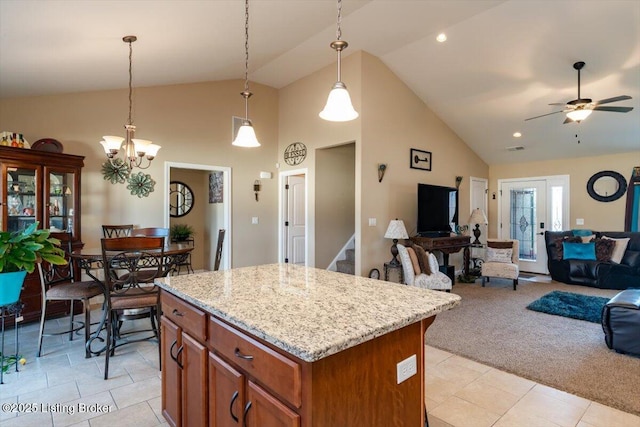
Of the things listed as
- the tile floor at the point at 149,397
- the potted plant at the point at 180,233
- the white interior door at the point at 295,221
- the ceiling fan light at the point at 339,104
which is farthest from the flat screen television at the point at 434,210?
the potted plant at the point at 180,233

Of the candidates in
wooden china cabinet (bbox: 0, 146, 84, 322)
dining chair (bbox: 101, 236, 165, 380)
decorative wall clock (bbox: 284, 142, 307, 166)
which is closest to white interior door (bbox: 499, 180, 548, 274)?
decorative wall clock (bbox: 284, 142, 307, 166)

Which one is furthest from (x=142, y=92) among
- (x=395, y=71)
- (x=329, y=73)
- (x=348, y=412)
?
(x=348, y=412)

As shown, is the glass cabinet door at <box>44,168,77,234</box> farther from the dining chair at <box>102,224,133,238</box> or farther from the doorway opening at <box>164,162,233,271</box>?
the doorway opening at <box>164,162,233,271</box>

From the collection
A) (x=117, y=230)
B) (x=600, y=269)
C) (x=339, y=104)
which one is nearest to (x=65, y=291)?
(x=117, y=230)

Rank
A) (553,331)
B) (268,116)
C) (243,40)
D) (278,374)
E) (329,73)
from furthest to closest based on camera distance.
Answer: (268,116) < (329,73) < (243,40) < (553,331) < (278,374)

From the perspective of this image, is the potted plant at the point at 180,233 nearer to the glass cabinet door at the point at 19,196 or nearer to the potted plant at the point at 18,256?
the glass cabinet door at the point at 19,196

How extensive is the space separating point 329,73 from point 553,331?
4543 millimetres

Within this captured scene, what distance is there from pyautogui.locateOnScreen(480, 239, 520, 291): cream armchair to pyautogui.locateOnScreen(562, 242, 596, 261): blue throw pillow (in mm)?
946

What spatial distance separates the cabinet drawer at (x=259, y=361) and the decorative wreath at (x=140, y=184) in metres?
3.97

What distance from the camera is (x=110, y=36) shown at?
2941 mm

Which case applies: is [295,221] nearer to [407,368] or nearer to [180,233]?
[180,233]

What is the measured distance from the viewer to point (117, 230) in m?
4.46

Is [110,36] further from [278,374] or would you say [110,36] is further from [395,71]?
[395,71]

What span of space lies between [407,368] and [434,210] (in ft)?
15.8
